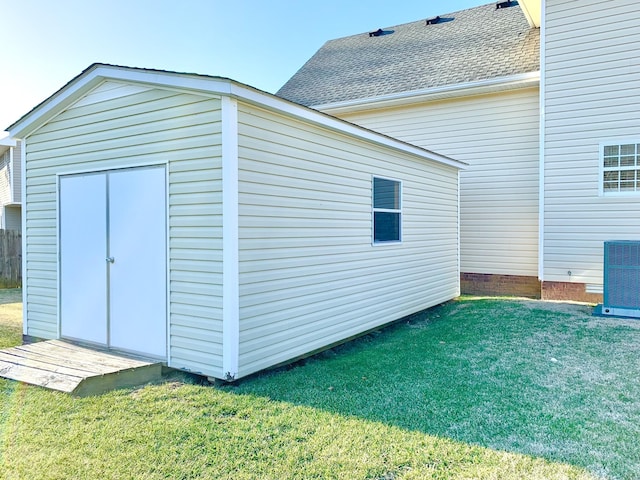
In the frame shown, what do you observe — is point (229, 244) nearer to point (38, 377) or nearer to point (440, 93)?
point (38, 377)

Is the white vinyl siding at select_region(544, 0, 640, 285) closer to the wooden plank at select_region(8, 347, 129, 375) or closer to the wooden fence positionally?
the wooden plank at select_region(8, 347, 129, 375)

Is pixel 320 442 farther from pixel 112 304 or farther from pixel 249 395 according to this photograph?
pixel 112 304

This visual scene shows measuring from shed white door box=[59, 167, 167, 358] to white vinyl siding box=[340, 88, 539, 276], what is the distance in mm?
7478

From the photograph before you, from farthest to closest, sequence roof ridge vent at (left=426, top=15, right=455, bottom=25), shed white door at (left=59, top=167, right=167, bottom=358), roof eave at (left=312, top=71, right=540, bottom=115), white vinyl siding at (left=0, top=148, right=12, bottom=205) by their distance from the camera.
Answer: white vinyl siding at (left=0, top=148, right=12, bottom=205) < roof ridge vent at (left=426, top=15, right=455, bottom=25) < roof eave at (left=312, top=71, right=540, bottom=115) < shed white door at (left=59, top=167, right=167, bottom=358)

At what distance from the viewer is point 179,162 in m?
4.34

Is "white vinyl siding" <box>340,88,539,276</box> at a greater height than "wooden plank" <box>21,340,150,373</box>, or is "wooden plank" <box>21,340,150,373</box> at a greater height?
"white vinyl siding" <box>340,88,539,276</box>

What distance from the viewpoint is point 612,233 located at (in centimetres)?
789

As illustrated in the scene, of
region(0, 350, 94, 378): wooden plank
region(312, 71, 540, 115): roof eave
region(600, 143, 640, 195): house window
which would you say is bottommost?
region(0, 350, 94, 378): wooden plank


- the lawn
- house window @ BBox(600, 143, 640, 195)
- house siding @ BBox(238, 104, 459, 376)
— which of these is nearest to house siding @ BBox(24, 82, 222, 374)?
house siding @ BBox(238, 104, 459, 376)

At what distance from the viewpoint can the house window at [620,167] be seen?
775 cm

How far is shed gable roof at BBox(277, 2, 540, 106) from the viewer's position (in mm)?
9930

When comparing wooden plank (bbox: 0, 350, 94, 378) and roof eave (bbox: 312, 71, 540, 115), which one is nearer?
wooden plank (bbox: 0, 350, 94, 378)

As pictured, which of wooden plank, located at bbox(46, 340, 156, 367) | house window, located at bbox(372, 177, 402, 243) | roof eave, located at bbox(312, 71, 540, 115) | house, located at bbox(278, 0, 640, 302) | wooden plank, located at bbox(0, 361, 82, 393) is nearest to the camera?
wooden plank, located at bbox(0, 361, 82, 393)

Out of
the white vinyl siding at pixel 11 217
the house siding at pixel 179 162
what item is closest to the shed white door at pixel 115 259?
the house siding at pixel 179 162
